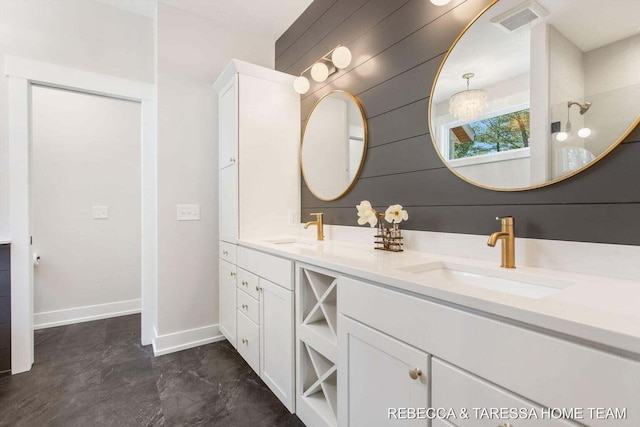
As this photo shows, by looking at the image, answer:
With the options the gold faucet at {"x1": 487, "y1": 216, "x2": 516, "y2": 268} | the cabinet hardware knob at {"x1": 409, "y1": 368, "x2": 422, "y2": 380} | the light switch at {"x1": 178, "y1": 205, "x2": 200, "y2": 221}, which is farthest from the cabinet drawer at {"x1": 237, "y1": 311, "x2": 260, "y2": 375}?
the gold faucet at {"x1": 487, "y1": 216, "x2": 516, "y2": 268}

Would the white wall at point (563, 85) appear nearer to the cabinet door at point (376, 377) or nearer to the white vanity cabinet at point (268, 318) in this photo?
the cabinet door at point (376, 377)

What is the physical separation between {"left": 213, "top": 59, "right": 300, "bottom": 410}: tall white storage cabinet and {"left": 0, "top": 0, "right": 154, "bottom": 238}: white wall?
75cm

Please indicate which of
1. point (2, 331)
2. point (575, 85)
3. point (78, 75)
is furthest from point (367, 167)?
point (2, 331)

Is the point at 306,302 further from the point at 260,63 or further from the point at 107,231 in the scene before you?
the point at 107,231

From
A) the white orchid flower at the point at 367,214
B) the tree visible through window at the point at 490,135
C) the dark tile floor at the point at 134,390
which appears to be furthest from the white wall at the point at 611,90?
the dark tile floor at the point at 134,390

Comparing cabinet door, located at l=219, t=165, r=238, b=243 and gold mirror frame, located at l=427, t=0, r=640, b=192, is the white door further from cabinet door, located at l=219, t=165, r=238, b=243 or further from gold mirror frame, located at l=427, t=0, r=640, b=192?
gold mirror frame, located at l=427, t=0, r=640, b=192

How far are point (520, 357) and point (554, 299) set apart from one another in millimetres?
164

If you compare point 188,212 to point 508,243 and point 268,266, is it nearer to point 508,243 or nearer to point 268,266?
point 268,266

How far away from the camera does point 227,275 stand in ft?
7.37

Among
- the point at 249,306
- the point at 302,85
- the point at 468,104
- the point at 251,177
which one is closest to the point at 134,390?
the point at 249,306

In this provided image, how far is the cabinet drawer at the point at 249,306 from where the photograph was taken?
174 cm

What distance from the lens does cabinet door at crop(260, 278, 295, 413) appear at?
1.43m

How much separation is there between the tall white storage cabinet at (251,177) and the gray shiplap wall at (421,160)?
11.8 inches

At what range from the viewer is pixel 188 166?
238cm
